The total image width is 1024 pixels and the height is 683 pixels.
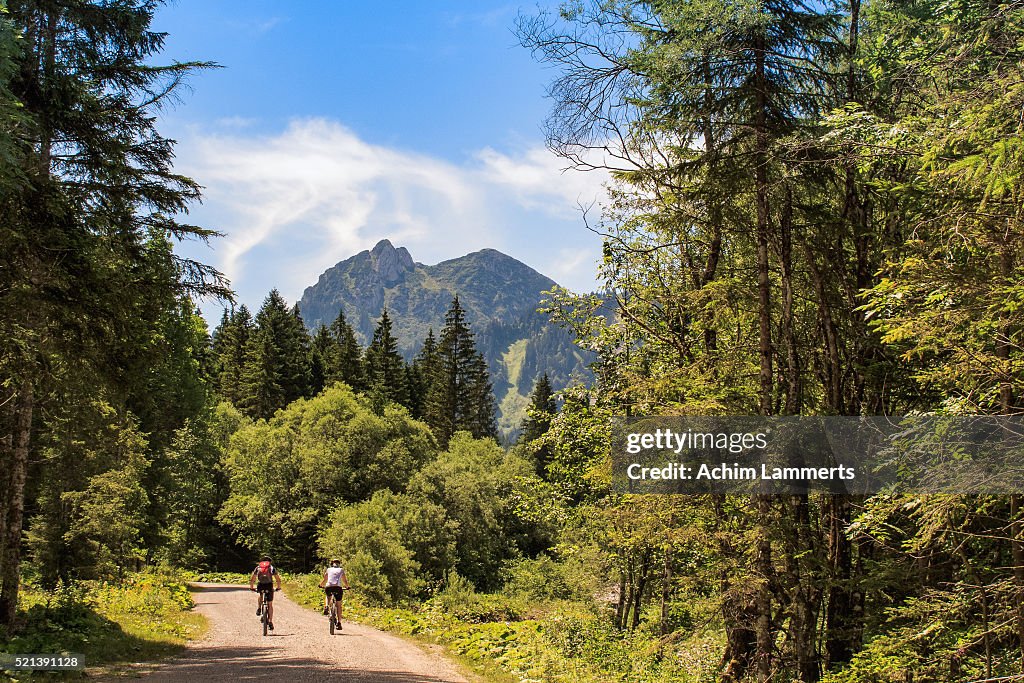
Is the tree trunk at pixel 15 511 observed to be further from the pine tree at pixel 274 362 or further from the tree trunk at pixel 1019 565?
the pine tree at pixel 274 362

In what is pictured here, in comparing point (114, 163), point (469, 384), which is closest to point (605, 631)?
point (114, 163)

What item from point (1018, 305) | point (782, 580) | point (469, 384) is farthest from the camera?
point (469, 384)

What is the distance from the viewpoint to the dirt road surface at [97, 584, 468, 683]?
959 centimetres

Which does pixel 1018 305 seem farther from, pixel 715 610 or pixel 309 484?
pixel 309 484

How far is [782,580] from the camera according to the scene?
10.7 metres

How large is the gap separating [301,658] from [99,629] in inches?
155

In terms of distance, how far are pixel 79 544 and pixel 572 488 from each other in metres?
15.0

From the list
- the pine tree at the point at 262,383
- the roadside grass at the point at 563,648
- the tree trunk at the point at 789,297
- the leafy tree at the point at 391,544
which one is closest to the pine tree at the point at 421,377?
the pine tree at the point at 262,383

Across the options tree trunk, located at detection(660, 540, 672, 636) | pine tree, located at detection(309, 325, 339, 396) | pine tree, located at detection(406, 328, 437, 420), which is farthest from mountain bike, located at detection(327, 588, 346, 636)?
pine tree, located at detection(406, 328, 437, 420)

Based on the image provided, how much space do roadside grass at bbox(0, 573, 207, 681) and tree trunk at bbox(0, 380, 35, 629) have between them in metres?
0.49

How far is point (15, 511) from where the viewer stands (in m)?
10.9

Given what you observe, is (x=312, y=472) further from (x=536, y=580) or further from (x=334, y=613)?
(x=334, y=613)

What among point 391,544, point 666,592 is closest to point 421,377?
point 391,544

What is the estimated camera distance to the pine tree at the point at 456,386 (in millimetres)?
63094
